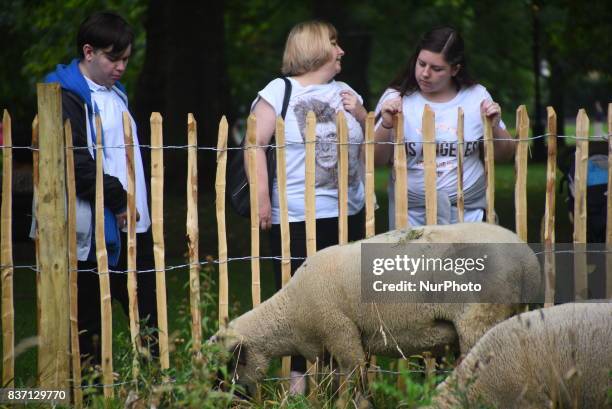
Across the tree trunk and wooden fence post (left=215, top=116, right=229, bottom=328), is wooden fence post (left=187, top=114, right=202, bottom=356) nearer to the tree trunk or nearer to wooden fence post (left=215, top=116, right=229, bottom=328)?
wooden fence post (left=215, top=116, right=229, bottom=328)

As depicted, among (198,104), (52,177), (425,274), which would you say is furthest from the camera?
(198,104)

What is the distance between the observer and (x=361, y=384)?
497 cm

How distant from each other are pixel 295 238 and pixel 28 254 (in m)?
6.96

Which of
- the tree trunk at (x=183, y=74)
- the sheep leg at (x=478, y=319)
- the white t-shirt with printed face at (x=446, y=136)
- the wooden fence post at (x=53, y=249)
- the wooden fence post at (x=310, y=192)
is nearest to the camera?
the sheep leg at (x=478, y=319)

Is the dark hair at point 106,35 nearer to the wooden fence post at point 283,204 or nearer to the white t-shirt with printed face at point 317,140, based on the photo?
the white t-shirt with printed face at point 317,140

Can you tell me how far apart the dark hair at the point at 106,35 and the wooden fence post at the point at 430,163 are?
162cm

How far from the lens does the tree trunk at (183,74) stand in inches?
640

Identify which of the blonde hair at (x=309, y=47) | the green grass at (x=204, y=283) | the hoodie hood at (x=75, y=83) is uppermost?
the blonde hair at (x=309, y=47)

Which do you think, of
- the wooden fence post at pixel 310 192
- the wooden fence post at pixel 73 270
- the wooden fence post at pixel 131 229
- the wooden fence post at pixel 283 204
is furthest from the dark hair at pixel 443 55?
the wooden fence post at pixel 73 270

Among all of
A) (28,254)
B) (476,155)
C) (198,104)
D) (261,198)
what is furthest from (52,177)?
(198,104)

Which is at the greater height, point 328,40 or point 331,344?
point 328,40

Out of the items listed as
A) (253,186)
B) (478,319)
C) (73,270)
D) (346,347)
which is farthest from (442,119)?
(73,270)

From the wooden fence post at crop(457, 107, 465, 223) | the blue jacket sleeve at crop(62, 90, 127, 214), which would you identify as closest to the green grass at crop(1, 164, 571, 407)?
the blue jacket sleeve at crop(62, 90, 127, 214)

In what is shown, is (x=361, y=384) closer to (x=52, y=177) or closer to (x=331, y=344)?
(x=331, y=344)
